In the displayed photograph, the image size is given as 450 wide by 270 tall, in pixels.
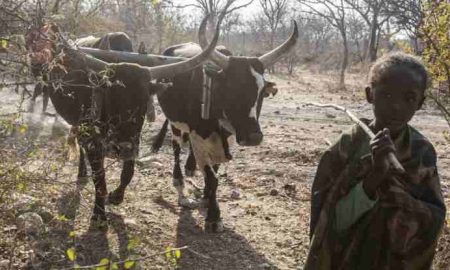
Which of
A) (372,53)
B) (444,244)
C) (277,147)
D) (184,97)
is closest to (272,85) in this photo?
(184,97)

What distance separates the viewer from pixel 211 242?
4.77 meters

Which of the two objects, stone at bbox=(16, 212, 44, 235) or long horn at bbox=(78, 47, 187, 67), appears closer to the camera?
stone at bbox=(16, 212, 44, 235)

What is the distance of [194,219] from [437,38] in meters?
2.85

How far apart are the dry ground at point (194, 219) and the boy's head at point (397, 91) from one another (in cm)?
43

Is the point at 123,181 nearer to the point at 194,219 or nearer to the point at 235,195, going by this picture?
the point at 194,219

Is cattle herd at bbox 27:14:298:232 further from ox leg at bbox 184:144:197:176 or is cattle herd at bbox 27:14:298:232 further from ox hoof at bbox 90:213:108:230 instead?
ox leg at bbox 184:144:197:176

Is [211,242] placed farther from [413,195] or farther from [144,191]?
[413,195]

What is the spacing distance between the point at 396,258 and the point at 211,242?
2795 millimetres

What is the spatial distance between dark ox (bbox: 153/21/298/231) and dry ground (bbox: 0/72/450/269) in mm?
324

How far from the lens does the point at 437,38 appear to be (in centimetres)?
400

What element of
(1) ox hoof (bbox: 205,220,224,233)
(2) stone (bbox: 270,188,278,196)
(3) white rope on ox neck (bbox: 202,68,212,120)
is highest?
(3) white rope on ox neck (bbox: 202,68,212,120)

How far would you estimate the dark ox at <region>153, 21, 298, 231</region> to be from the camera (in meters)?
4.91

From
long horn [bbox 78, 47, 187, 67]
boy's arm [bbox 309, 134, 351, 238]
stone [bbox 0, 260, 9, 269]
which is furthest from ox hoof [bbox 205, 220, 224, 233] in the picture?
boy's arm [bbox 309, 134, 351, 238]

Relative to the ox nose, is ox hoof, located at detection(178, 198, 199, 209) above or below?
below
